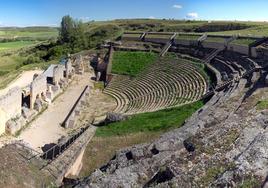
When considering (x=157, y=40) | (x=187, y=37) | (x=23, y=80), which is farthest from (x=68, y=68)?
(x=187, y=37)

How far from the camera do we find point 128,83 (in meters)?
36.9

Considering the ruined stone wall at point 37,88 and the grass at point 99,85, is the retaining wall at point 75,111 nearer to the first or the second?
the grass at point 99,85


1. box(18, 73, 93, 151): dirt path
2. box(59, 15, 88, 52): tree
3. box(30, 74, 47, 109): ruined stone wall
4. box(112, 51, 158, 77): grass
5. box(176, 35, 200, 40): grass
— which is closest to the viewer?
box(18, 73, 93, 151): dirt path

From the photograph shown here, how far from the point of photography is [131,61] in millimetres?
41688

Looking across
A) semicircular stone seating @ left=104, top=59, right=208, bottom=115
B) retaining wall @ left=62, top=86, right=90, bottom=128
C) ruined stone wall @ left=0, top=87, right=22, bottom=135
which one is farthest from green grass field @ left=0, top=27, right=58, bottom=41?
ruined stone wall @ left=0, top=87, right=22, bottom=135

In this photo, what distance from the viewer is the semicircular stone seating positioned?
1105 inches

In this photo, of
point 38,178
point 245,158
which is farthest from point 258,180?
point 38,178

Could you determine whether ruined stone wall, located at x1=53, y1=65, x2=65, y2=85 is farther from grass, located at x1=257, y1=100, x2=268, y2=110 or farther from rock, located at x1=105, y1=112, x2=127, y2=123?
grass, located at x1=257, y1=100, x2=268, y2=110

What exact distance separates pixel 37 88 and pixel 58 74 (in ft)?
22.8

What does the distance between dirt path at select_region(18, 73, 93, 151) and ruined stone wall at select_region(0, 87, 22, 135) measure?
3.87ft

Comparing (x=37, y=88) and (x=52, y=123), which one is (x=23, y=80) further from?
(x=52, y=123)

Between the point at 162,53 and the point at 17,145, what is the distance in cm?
2527

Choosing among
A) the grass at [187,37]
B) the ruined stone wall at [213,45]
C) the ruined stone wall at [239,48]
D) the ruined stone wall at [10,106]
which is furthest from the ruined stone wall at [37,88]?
the grass at [187,37]

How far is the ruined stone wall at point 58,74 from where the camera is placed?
123 feet
